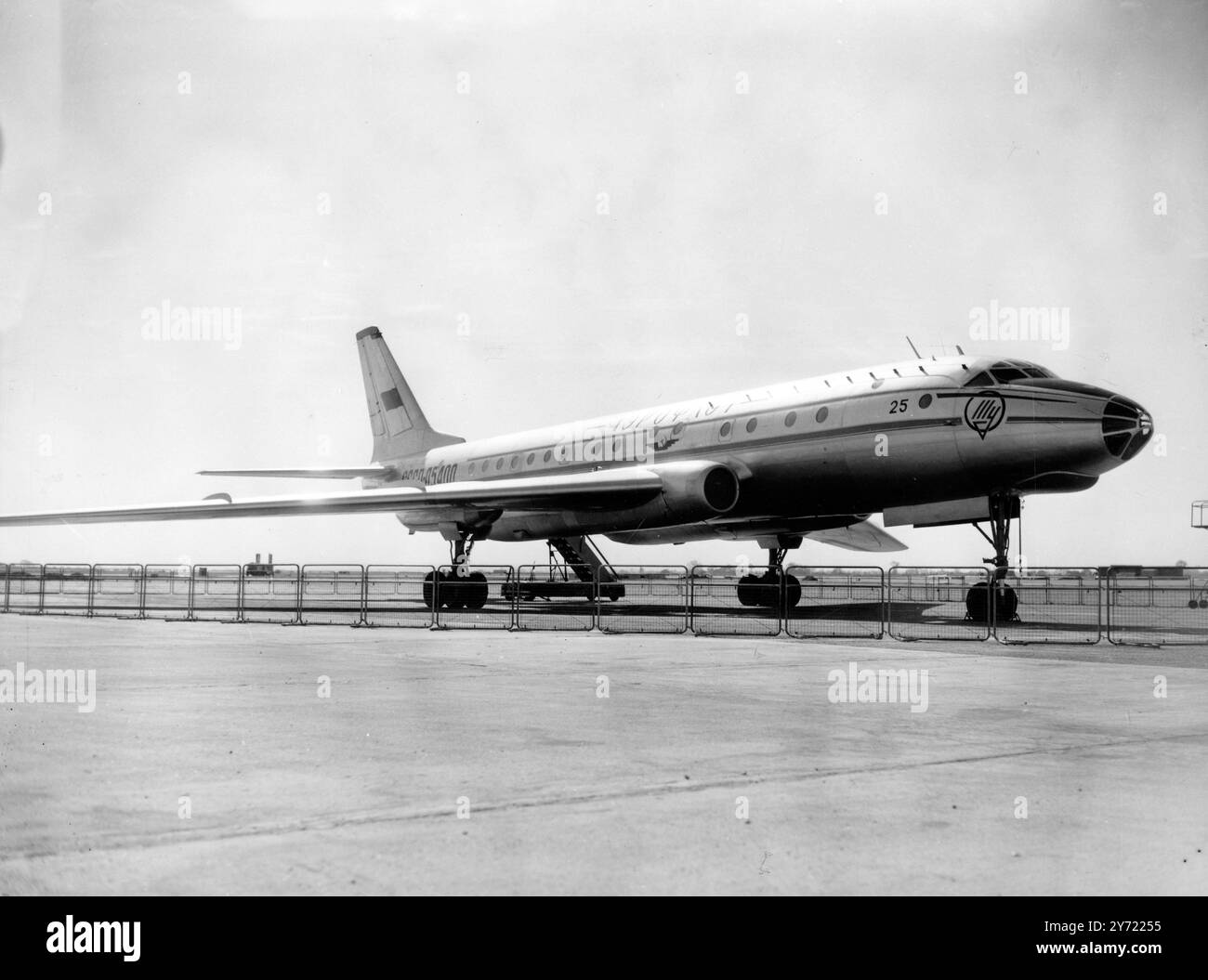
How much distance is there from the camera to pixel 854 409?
17125 millimetres

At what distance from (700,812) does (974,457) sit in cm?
1234

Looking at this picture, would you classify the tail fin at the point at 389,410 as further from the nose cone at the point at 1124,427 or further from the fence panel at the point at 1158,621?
the nose cone at the point at 1124,427

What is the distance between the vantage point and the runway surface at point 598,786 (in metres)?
3.56

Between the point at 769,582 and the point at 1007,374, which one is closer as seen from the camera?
the point at 1007,374

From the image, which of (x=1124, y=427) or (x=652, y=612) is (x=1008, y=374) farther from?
(x=652, y=612)

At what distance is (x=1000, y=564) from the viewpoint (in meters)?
16.0

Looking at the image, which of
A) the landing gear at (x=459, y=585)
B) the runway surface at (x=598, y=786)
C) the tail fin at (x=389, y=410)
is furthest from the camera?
the tail fin at (x=389, y=410)

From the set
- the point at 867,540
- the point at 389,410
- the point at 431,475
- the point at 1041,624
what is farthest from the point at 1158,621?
the point at 389,410

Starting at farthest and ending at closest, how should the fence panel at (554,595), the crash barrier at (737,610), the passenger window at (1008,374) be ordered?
the fence panel at (554,595)
the passenger window at (1008,374)
the crash barrier at (737,610)

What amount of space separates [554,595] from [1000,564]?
870 cm

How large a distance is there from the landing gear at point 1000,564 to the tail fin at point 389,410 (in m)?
15.9

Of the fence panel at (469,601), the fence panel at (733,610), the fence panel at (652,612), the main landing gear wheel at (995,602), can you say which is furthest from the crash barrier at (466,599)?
the main landing gear wheel at (995,602)

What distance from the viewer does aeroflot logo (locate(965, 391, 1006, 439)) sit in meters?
15.5
